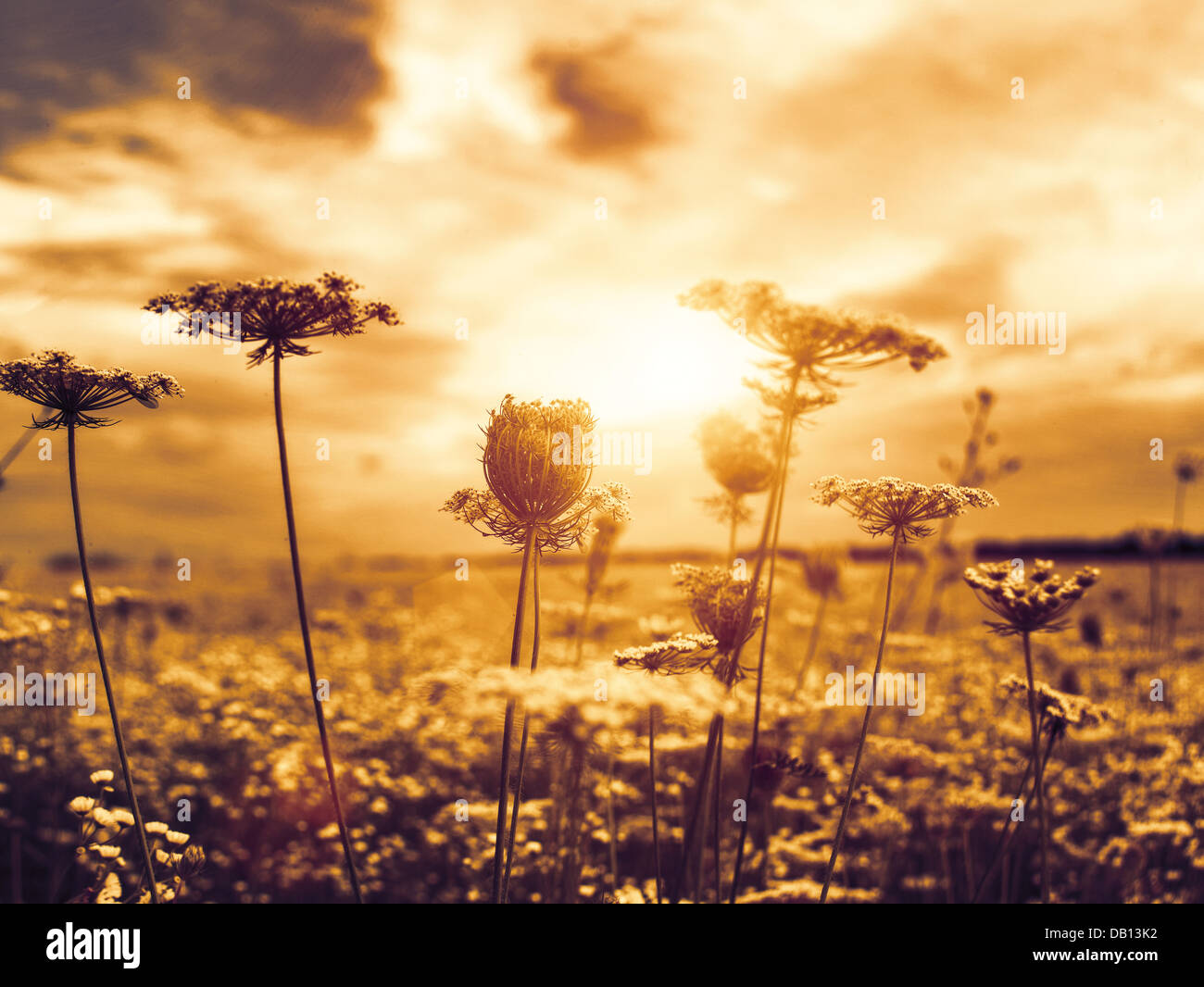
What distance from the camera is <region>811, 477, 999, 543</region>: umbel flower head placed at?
313cm

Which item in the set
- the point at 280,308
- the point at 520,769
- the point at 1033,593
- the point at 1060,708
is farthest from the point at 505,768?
the point at 1060,708

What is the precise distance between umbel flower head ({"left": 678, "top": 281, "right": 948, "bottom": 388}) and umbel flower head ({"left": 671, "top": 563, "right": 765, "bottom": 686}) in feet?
3.52

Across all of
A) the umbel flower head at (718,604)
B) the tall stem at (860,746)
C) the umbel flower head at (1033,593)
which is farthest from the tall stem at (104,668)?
the umbel flower head at (1033,593)

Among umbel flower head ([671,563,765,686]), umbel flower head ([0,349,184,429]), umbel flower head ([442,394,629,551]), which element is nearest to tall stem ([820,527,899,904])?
umbel flower head ([671,563,765,686])

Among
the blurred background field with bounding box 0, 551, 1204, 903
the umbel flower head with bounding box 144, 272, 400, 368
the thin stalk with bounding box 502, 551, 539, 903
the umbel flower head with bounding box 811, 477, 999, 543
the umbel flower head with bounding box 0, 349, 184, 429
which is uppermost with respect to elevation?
the umbel flower head with bounding box 144, 272, 400, 368

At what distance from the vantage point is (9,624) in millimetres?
5410

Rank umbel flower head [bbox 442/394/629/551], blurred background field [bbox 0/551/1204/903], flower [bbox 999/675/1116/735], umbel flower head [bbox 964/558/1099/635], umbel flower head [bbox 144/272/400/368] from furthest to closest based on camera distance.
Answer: blurred background field [bbox 0/551/1204/903] → flower [bbox 999/675/1116/735] → umbel flower head [bbox 964/558/1099/635] → umbel flower head [bbox 442/394/629/551] → umbel flower head [bbox 144/272/400/368]

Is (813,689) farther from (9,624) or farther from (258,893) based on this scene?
(9,624)

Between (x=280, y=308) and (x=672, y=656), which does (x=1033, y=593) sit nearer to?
(x=672, y=656)

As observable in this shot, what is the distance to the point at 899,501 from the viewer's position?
331 centimetres

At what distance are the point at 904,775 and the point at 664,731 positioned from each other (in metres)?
2.14

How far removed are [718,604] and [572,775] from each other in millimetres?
1476

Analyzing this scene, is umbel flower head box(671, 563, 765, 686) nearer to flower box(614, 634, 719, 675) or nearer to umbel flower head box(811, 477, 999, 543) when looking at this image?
flower box(614, 634, 719, 675)
